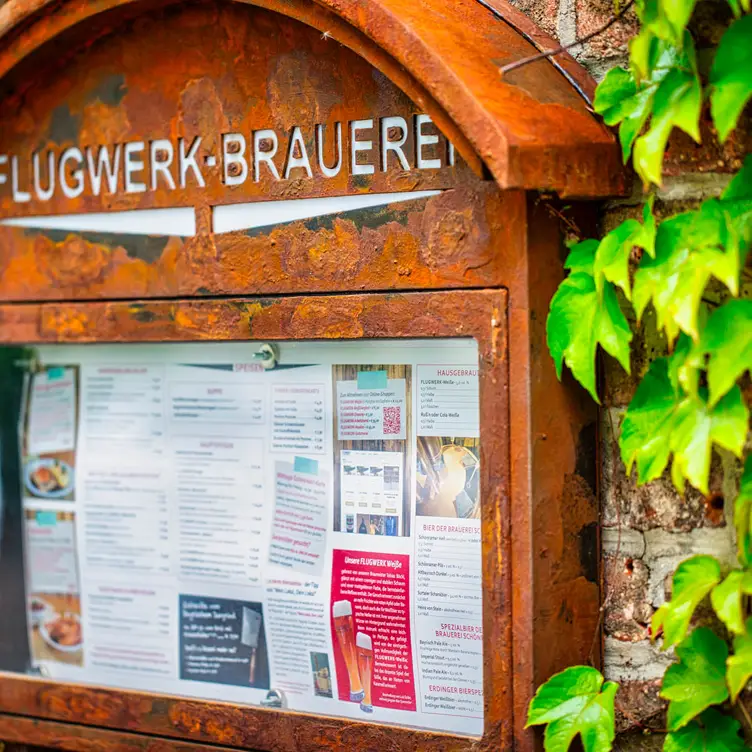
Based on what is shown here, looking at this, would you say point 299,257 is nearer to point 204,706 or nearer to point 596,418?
point 596,418

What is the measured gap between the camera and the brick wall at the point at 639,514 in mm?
1516

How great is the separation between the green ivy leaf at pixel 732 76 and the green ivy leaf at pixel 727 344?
0.22 metres

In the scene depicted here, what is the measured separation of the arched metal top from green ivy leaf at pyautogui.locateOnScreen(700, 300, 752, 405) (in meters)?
0.28

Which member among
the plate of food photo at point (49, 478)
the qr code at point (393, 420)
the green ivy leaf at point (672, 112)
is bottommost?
the plate of food photo at point (49, 478)

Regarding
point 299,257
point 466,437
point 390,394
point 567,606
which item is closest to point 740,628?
point 567,606

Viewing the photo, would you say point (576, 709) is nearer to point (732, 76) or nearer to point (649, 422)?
point (649, 422)

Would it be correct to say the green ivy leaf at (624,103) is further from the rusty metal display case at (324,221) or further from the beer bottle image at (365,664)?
the beer bottle image at (365,664)

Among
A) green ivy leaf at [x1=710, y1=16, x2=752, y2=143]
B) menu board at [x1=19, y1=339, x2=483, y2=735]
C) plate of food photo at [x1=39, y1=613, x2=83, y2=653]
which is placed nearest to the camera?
green ivy leaf at [x1=710, y1=16, x2=752, y2=143]

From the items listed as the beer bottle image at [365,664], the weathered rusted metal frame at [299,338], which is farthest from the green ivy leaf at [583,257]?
the beer bottle image at [365,664]

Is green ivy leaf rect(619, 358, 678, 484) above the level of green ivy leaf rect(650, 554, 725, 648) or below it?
above

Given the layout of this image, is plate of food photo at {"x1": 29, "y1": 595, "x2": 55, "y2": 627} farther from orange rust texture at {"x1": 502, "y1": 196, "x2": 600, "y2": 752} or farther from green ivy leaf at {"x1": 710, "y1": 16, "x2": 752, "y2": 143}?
green ivy leaf at {"x1": 710, "y1": 16, "x2": 752, "y2": 143}

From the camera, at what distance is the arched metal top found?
1389mm

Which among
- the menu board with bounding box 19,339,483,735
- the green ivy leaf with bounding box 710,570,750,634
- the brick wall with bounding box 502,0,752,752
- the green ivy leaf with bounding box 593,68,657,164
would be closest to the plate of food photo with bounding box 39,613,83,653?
the menu board with bounding box 19,339,483,735

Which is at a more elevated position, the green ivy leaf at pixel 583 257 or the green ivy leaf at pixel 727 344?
the green ivy leaf at pixel 583 257
